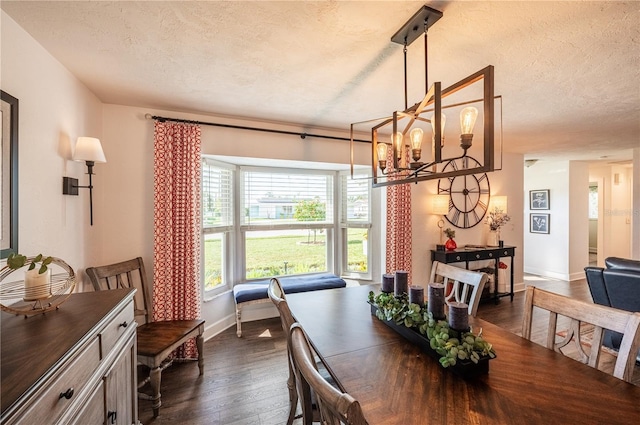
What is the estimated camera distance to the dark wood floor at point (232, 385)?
1959 mm

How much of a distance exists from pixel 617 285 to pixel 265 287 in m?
3.41

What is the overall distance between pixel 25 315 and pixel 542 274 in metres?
8.06

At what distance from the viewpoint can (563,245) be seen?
577 cm

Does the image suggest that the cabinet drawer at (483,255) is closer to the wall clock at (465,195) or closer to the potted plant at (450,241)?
the potted plant at (450,241)

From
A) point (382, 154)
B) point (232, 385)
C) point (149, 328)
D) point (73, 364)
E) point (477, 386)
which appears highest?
point (382, 154)

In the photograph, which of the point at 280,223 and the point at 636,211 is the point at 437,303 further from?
the point at 636,211

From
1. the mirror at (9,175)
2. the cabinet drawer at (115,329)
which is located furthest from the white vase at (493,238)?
the mirror at (9,175)

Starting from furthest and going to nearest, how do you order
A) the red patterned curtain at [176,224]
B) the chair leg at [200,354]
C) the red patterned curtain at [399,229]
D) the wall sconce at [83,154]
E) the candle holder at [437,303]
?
1. the red patterned curtain at [399,229]
2. the red patterned curtain at [176,224]
3. the chair leg at [200,354]
4. the wall sconce at [83,154]
5. the candle holder at [437,303]

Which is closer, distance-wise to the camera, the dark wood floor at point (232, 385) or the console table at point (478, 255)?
the dark wood floor at point (232, 385)

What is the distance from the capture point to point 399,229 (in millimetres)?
3783

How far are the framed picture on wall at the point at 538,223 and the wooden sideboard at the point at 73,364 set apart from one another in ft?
24.9

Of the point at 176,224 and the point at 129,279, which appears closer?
the point at 129,279

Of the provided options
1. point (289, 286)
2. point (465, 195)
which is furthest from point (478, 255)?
point (289, 286)

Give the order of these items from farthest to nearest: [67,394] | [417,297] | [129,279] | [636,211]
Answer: [636,211] → [129,279] → [417,297] → [67,394]
